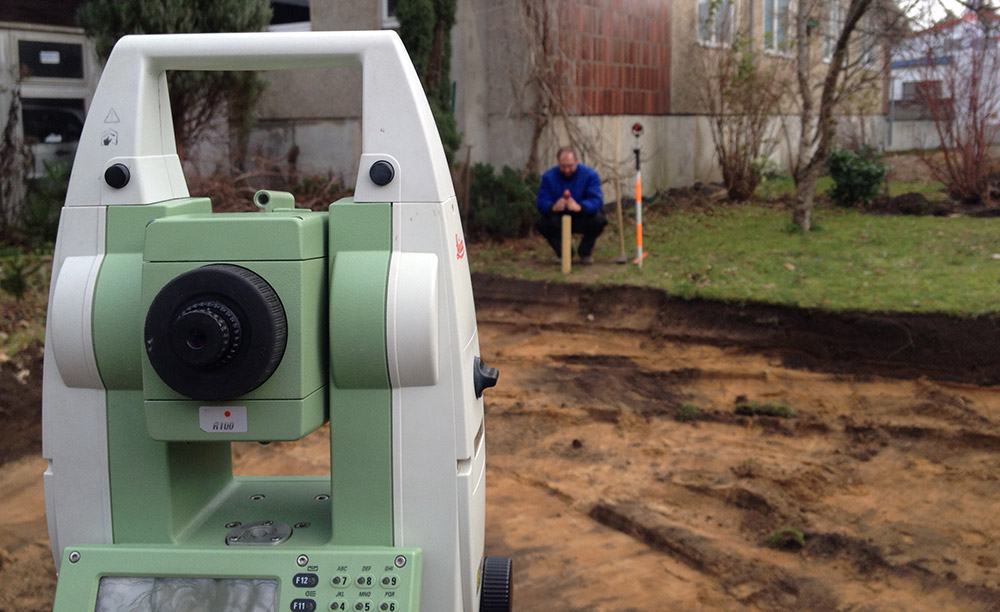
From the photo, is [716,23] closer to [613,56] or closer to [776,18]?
[776,18]

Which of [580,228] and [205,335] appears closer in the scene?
[205,335]

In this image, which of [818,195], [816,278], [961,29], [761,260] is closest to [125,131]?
[816,278]

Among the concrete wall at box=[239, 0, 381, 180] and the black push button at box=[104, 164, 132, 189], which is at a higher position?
the concrete wall at box=[239, 0, 381, 180]

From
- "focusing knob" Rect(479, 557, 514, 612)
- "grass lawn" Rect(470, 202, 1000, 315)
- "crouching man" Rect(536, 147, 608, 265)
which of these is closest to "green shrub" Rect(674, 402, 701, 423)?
"grass lawn" Rect(470, 202, 1000, 315)

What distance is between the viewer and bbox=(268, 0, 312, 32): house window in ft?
41.9

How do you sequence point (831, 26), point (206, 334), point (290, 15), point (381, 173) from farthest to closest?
point (831, 26) < point (290, 15) < point (381, 173) < point (206, 334)

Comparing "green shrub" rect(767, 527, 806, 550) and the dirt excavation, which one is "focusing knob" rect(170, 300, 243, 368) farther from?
"green shrub" rect(767, 527, 806, 550)

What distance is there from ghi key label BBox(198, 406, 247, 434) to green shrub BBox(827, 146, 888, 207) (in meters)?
12.2

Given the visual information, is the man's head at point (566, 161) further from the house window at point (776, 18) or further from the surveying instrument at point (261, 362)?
the house window at point (776, 18)

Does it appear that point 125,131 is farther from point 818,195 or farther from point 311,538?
point 818,195

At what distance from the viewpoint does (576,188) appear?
32.6ft

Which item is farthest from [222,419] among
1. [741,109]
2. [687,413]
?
[741,109]

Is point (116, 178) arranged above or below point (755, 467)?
above

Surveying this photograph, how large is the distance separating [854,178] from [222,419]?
12274 mm
